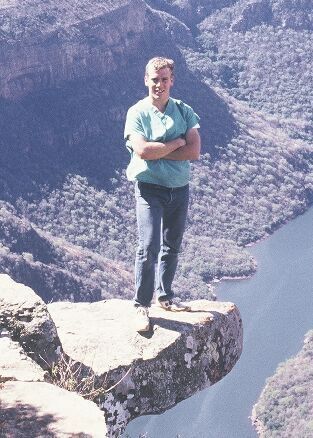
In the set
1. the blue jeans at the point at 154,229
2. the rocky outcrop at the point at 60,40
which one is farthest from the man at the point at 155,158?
the rocky outcrop at the point at 60,40

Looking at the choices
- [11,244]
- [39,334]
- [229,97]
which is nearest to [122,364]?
[39,334]

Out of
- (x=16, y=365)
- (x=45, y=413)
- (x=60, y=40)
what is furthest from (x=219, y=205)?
(x=45, y=413)

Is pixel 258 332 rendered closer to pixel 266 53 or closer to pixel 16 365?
pixel 266 53

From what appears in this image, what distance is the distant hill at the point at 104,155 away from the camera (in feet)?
123

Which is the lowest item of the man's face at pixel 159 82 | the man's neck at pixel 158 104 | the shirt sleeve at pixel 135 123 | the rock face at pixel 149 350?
the rock face at pixel 149 350

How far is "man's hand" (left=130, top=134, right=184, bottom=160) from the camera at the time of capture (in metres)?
6.32

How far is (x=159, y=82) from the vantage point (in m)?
6.36

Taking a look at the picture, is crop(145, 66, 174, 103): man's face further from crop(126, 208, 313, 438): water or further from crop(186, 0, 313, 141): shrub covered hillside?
crop(186, 0, 313, 141): shrub covered hillside

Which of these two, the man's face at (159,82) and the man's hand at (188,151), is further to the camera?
the man's hand at (188,151)

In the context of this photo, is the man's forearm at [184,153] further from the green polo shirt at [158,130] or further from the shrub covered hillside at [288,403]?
the shrub covered hillside at [288,403]

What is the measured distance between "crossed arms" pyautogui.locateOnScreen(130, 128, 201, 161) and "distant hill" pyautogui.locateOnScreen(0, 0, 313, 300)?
24129 millimetres

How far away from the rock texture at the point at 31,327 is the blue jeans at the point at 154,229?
1.06 meters

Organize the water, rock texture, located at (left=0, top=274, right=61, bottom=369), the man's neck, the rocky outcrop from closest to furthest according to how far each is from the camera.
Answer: rock texture, located at (left=0, top=274, right=61, bottom=369)
the man's neck
the water
the rocky outcrop

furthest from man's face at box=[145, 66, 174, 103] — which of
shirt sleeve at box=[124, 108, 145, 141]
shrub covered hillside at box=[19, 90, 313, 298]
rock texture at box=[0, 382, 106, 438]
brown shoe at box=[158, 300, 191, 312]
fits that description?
shrub covered hillside at box=[19, 90, 313, 298]
